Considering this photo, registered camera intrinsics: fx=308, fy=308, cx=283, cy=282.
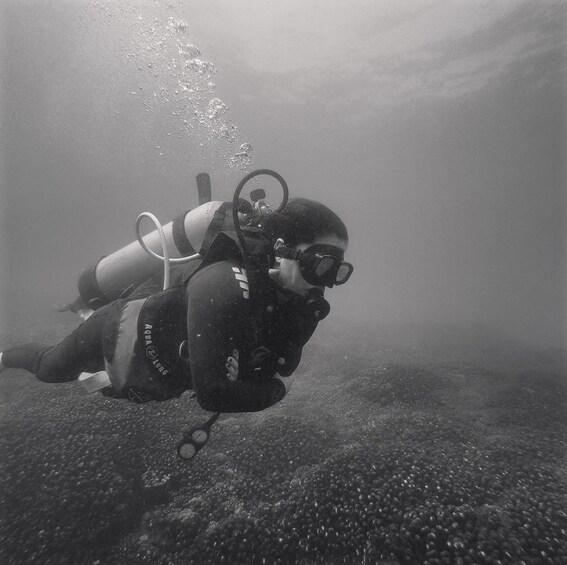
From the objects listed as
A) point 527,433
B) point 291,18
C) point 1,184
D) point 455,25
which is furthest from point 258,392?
point 1,184

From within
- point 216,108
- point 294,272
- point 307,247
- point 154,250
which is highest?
point 216,108

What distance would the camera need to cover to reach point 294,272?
271 cm

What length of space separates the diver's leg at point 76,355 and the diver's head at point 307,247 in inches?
79.5

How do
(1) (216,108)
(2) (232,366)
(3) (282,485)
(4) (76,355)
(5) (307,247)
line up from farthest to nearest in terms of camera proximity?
(1) (216,108), (3) (282,485), (4) (76,355), (5) (307,247), (2) (232,366)

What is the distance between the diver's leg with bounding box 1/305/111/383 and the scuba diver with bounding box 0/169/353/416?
23mm

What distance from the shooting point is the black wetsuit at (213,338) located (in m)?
2.10

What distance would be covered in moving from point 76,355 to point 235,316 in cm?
235

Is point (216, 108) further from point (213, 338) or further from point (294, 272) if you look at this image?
point (213, 338)

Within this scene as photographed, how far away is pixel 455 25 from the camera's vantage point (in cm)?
2059

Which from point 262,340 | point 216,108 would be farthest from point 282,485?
point 216,108

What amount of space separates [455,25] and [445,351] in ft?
70.4

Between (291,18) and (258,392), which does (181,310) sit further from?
(291,18)

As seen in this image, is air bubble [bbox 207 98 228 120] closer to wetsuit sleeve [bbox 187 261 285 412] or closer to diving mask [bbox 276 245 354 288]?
diving mask [bbox 276 245 354 288]

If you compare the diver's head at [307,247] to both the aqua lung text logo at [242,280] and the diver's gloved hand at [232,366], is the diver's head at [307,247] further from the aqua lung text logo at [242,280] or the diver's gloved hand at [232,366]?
the diver's gloved hand at [232,366]
